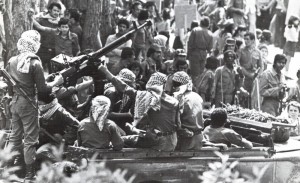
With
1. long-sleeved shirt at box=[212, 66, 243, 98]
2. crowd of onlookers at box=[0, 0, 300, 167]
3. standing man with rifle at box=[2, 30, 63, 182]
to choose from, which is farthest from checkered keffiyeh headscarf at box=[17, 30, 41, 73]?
long-sleeved shirt at box=[212, 66, 243, 98]

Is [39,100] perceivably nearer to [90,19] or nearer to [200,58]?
[90,19]

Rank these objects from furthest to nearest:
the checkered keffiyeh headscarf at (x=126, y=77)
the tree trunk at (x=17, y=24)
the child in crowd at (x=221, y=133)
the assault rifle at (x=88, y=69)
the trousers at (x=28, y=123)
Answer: the tree trunk at (x=17, y=24) → the checkered keffiyeh headscarf at (x=126, y=77) → the assault rifle at (x=88, y=69) → the child in crowd at (x=221, y=133) → the trousers at (x=28, y=123)

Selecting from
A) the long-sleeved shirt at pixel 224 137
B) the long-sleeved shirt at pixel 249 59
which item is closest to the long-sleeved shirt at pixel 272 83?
the long-sleeved shirt at pixel 249 59

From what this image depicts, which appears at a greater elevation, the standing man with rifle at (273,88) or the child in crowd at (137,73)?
the child in crowd at (137,73)

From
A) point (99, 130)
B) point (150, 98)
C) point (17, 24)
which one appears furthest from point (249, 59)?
point (99, 130)

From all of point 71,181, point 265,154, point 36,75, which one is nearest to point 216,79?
point 265,154

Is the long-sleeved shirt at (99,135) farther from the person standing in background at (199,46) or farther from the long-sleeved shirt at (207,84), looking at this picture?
the person standing in background at (199,46)

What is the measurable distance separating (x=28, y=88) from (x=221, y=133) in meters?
2.52

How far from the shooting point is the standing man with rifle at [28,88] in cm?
811

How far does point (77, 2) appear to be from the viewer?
1481 cm

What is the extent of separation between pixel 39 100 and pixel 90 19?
211 inches

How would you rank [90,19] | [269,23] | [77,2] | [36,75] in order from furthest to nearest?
[269,23]
[77,2]
[90,19]
[36,75]

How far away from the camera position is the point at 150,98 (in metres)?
7.95

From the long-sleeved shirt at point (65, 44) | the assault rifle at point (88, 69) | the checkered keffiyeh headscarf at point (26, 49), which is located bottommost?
the long-sleeved shirt at point (65, 44)
